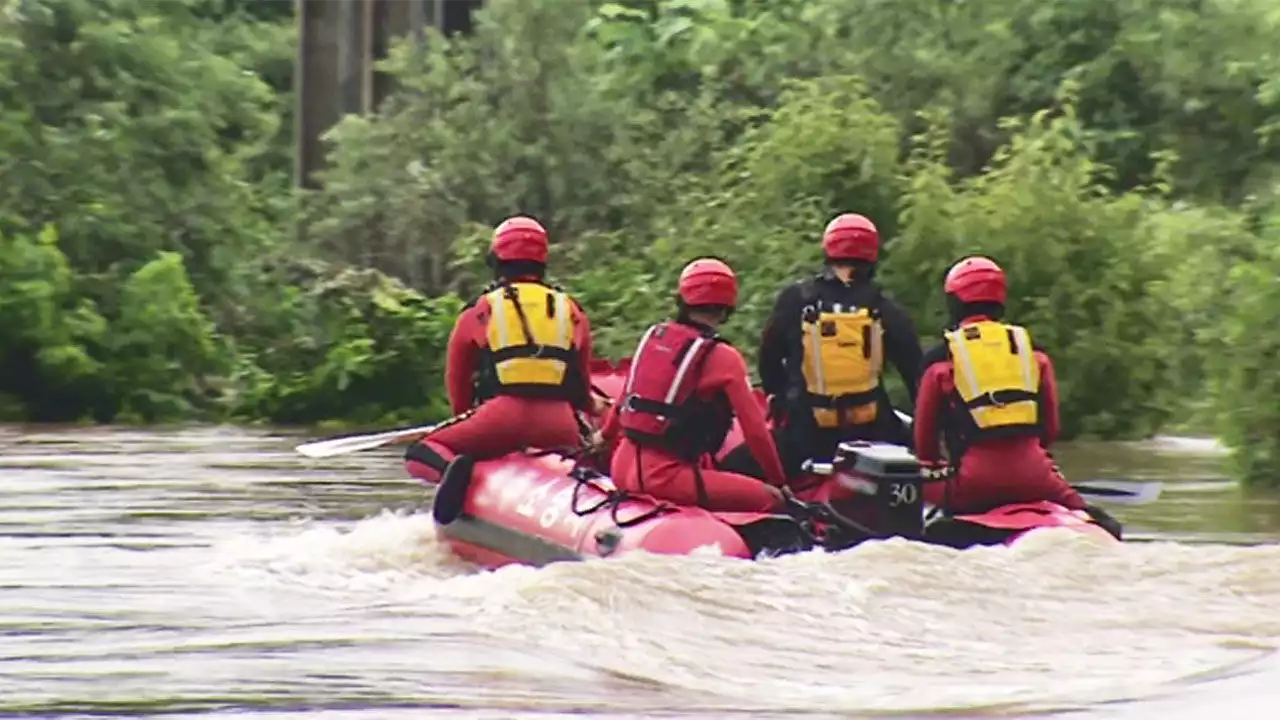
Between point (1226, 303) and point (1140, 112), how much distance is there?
36.9 ft

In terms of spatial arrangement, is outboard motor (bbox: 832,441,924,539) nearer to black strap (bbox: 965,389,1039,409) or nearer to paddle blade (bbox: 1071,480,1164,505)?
black strap (bbox: 965,389,1039,409)

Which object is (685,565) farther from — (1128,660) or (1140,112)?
(1140,112)

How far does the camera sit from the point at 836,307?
1334 centimetres

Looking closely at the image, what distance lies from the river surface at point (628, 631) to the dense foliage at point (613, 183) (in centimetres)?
921

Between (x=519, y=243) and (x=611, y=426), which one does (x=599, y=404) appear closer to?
(x=519, y=243)

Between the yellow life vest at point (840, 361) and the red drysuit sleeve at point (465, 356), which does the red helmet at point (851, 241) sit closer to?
the yellow life vest at point (840, 361)

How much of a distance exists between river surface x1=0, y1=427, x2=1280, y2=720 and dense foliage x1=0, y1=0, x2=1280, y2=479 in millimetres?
9214

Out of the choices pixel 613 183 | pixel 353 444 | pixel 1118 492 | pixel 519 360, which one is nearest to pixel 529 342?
pixel 519 360

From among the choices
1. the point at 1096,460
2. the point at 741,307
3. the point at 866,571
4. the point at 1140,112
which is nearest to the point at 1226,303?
the point at 1096,460

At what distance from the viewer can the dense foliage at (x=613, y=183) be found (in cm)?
2456

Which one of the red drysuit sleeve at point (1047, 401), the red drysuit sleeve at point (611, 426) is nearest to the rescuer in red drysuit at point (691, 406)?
the red drysuit sleeve at point (611, 426)

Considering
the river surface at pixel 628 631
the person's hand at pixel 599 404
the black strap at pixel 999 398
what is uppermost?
the black strap at pixel 999 398

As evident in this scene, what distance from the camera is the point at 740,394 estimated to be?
1232 cm

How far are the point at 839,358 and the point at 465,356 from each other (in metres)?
2.09
